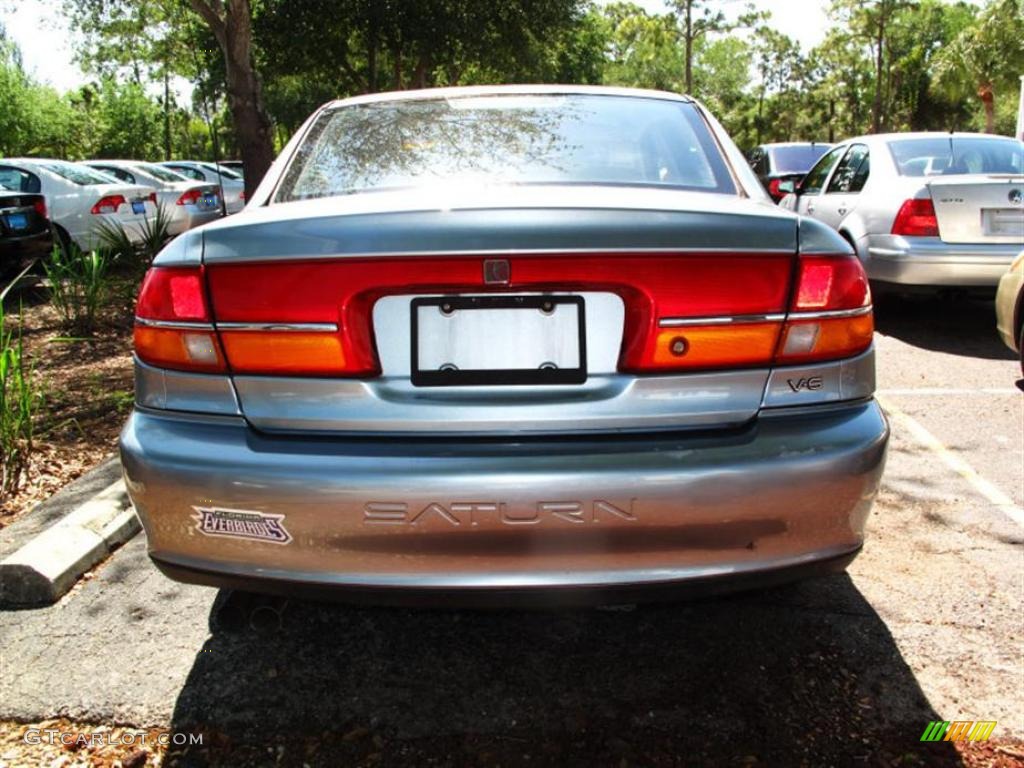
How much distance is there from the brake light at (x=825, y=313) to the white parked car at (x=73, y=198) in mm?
9613

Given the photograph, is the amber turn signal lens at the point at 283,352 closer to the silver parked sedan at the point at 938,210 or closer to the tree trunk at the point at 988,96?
the silver parked sedan at the point at 938,210

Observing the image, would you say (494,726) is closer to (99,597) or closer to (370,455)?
(370,455)

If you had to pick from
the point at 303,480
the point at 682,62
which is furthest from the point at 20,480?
the point at 682,62

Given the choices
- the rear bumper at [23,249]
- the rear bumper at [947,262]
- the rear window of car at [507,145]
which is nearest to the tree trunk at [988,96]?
the rear bumper at [947,262]

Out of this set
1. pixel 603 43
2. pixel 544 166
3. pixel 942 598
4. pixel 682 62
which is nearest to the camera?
pixel 544 166

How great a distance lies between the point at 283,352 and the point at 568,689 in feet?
3.97

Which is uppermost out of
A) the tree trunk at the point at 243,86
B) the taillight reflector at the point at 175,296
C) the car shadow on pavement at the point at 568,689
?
the tree trunk at the point at 243,86

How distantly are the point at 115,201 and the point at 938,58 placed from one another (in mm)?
42876

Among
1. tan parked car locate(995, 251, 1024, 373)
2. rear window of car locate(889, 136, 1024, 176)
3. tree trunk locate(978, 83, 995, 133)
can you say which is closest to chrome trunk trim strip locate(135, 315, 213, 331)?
tan parked car locate(995, 251, 1024, 373)

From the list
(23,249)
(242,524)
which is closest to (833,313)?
(242,524)

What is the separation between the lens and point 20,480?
4.05 m

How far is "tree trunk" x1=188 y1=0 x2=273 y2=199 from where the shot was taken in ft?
32.5

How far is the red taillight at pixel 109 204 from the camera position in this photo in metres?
10.4

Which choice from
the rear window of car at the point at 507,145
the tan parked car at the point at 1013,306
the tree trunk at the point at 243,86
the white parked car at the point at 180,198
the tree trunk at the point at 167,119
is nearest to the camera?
the rear window of car at the point at 507,145
